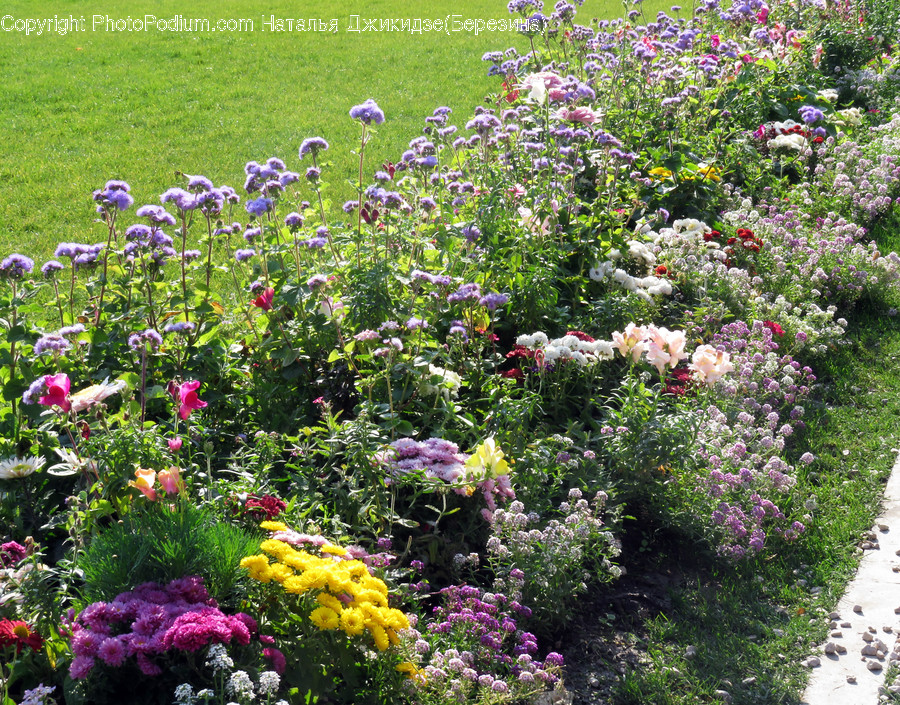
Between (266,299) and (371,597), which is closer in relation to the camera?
(371,597)

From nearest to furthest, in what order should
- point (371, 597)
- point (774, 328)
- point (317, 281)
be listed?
point (371, 597), point (317, 281), point (774, 328)

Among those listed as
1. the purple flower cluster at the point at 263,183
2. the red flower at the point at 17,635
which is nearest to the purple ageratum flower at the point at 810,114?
the purple flower cluster at the point at 263,183

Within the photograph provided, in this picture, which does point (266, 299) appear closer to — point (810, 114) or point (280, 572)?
point (280, 572)

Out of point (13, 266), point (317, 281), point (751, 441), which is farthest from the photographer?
point (751, 441)

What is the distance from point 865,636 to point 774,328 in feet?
6.39

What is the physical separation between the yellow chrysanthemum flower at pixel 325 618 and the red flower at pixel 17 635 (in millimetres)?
707

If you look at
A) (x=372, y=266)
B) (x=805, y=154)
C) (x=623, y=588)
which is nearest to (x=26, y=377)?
(x=372, y=266)

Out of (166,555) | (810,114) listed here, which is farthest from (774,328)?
(166,555)

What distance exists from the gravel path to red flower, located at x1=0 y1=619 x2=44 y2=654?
2.32 metres

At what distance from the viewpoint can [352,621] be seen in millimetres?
2283

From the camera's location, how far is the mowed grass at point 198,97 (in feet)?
25.1

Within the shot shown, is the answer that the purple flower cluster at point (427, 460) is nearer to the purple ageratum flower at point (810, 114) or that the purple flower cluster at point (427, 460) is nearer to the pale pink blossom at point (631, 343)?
the pale pink blossom at point (631, 343)

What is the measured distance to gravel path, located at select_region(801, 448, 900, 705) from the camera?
2.88 meters

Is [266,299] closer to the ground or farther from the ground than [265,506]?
farther from the ground
